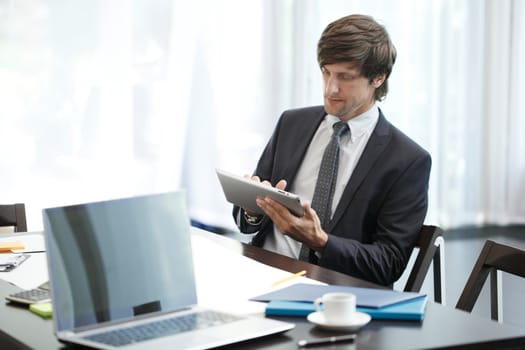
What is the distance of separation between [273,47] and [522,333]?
3909mm

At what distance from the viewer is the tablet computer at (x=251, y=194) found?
2475 mm

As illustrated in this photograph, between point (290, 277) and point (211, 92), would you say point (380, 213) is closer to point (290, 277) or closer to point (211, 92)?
point (290, 277)

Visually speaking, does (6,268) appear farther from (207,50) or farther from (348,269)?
(207,50)

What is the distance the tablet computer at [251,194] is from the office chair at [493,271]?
1.62 ft

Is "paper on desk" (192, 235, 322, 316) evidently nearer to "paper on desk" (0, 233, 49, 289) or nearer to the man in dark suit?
the man in dark suit

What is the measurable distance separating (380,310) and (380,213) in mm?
908

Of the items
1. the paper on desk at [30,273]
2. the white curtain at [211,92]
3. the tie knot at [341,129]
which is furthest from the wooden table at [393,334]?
the white curtain at [211,92]

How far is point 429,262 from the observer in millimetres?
2449

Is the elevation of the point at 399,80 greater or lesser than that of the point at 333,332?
greater

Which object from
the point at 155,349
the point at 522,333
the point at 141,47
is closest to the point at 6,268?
the point at 155,349

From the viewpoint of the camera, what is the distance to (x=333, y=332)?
5.81 feet

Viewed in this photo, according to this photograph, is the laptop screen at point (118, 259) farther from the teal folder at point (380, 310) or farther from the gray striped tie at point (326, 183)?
the gray striped tie at point (326, 183)

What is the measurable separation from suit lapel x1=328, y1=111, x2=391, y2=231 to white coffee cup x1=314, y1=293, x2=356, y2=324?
38.3 inches

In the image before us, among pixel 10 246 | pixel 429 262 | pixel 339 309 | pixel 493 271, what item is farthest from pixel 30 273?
pixel 493 271
